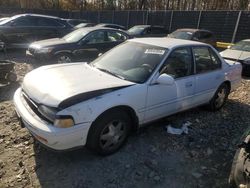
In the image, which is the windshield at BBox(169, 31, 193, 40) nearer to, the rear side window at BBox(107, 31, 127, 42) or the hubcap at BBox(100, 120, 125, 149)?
the rear side window at BBox(107, 31, 127, 42)

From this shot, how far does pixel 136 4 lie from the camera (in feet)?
115

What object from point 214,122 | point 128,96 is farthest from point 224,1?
point 128,96

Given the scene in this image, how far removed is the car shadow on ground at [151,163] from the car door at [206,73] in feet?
2.50

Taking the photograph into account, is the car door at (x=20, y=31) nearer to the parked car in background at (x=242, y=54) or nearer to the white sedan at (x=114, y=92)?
the white sedan at (x=114, y=92)

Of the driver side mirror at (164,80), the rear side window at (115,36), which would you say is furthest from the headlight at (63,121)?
the rear side window at (115,36)

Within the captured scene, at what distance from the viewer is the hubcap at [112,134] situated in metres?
3.61

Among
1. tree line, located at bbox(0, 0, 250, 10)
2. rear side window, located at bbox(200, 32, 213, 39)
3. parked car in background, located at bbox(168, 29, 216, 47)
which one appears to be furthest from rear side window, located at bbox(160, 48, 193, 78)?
tree line, located at bbox(0, 0, 250, 10)

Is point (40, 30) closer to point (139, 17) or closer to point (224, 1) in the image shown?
point (139, 17)

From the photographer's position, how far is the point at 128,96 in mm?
3654

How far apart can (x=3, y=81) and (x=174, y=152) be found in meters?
4.80

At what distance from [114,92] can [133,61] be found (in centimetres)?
98

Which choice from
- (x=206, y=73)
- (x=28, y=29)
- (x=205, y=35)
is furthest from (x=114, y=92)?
(x=205, y=35)

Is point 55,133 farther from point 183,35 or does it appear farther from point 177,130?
point 183,35

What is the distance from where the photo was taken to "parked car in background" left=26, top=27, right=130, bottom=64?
8.87 meters
